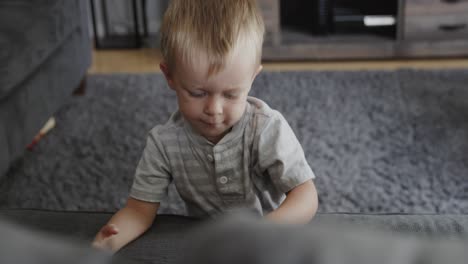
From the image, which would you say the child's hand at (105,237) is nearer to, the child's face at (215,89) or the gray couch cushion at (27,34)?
the child's face at (215,89)

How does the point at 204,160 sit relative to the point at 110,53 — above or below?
above

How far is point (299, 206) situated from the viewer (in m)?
0.96

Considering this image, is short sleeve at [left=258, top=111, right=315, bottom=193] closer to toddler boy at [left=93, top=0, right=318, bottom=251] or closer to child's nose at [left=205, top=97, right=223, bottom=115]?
toddler boy at [left=93, top=0, right=318, bottom=251]

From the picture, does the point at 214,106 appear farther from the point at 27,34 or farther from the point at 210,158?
the point at 27,34

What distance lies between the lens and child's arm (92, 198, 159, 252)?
88 cm

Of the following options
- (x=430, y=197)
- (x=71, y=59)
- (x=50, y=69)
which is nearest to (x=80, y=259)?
(x=430, y=197)

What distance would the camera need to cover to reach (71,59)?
7.87 feet

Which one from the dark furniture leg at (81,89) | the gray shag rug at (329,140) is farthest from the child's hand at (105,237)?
the dark furniture leg at (81,89)

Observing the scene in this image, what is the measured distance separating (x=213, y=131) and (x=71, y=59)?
5.08 feet

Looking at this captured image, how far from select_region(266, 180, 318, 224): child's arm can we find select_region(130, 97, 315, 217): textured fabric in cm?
1

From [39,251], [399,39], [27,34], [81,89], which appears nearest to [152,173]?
[39,251]

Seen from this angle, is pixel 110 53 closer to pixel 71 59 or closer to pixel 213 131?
pixel 71 59

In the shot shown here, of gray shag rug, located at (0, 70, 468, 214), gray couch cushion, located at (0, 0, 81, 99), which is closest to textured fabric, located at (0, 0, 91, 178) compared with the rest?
gray couch cushion, located at (0, 0, 81, 99)

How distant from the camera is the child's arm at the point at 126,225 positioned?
0.88 metres
